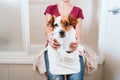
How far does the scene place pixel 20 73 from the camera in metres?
1.97

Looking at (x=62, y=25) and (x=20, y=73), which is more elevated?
(x=62, y=25)

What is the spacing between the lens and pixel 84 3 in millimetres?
2346

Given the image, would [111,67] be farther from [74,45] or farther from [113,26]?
[74,45]

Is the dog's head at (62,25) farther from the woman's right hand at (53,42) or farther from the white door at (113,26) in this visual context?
the white door at (113,26)

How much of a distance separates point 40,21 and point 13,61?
30.2 inches

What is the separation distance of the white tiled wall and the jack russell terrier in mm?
662

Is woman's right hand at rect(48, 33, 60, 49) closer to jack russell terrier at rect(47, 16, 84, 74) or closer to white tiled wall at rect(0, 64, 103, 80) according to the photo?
jack russell terrier at rect(47, 16, 84, 74)

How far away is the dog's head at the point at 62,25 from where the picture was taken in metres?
1.22

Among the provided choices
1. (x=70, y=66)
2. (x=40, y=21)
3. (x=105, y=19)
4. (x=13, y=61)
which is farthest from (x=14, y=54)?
(x=105, y=19)

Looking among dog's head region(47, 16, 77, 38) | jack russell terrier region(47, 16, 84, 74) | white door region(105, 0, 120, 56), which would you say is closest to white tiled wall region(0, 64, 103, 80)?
white door region(105, 0, 120, 56)

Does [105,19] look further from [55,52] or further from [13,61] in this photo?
[13,61]

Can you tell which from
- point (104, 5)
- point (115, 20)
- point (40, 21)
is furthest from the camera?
point (40, 21)

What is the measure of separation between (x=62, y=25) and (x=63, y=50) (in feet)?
0.55

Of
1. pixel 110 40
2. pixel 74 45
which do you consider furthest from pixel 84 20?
pixel 74 45
